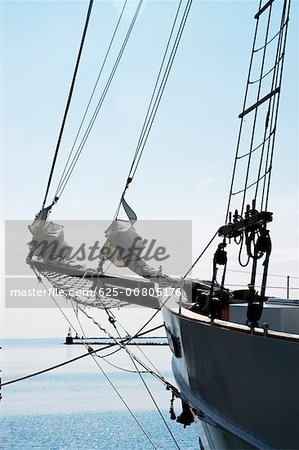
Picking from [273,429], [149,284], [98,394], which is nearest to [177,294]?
[149,284]

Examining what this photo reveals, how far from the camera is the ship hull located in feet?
22.2

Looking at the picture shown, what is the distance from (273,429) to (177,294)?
6.39 meters

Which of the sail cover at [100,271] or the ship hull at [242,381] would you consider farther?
the sail cover at [100,271]

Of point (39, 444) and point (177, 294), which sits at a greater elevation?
point (177, 294)

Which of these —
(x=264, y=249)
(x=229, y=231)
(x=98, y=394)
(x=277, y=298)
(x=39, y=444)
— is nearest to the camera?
(x=264, y=249)

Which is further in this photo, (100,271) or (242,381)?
(100,271)

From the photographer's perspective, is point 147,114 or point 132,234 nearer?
point 132,234

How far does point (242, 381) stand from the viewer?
300 inches

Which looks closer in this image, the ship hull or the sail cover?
the ship hull

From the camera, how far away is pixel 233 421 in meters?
8.16

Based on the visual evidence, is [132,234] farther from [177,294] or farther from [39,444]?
[39,444]

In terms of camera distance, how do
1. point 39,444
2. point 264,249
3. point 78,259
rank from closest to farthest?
point 264,249 < point 78,259 < point 39,444

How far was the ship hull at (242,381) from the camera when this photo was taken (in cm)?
675

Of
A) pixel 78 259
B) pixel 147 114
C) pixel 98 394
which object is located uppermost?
pixel 147 114
